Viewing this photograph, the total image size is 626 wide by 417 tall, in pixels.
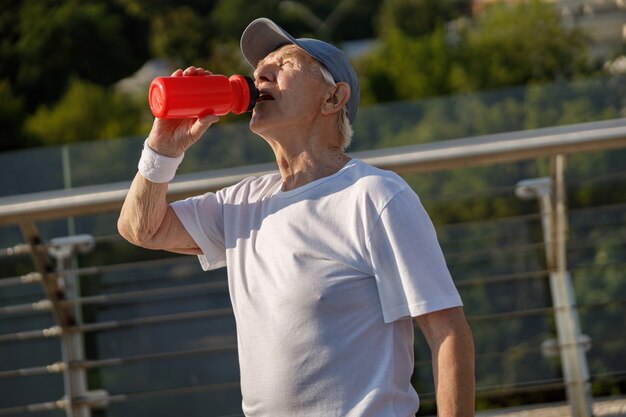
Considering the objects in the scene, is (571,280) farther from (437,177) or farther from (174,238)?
(174,238)

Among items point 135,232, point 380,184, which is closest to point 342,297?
point 380,184

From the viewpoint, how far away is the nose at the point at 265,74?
2473 millimetres

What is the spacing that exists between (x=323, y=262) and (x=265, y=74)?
458mm

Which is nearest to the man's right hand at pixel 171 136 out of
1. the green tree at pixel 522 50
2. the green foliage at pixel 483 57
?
the green foliage at pixel 483 57

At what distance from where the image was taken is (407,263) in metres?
2.20

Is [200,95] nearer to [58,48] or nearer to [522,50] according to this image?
[522,50]

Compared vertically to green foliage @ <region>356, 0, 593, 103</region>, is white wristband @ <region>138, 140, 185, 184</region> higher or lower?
lower

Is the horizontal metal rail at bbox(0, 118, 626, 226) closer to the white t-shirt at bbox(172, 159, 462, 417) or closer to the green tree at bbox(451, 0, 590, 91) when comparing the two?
the white t-shirt at bbox(172, 159, 462, 417)

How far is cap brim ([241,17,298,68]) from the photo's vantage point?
251 cm

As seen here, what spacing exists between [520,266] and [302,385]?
2063 mm

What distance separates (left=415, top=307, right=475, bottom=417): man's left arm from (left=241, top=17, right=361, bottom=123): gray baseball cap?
1.81 feet

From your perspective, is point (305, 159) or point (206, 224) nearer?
point (305, 159)

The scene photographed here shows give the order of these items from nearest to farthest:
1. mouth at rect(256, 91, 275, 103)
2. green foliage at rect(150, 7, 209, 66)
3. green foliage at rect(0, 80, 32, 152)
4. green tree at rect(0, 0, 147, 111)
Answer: mouth at rect(256, 91, 275, 103) < green foliage at rect(0, 80, 32, 152) < green tree at rect(0, 0, 147, 111) < green foliage at rect(150, 7, 209, 66)

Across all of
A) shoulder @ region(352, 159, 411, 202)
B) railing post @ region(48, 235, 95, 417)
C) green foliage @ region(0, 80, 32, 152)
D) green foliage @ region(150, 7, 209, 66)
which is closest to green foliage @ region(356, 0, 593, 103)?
green foliage @ region(0, 80, 32, 152)
